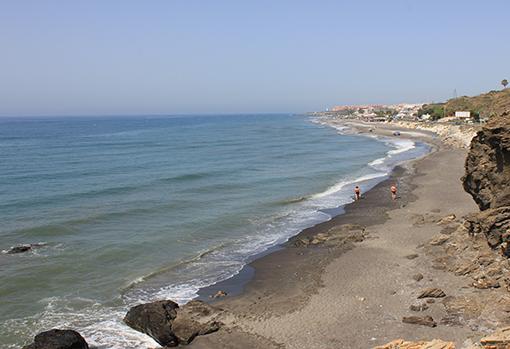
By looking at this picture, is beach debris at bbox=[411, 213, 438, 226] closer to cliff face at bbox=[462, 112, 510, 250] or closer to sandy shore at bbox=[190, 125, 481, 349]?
sandy shore at bbox=[190, 125, 481, 349]

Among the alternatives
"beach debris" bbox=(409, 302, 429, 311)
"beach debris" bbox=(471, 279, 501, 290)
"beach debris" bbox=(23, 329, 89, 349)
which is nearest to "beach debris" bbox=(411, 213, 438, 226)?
"beach debris" bbox=(471, 279, 501, 290)

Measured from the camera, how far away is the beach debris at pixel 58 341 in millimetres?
12227

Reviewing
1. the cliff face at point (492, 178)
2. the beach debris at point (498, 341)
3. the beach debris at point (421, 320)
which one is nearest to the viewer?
the beach debris at point (498, 341)

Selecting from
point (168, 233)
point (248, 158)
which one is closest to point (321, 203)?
point (168, 233)

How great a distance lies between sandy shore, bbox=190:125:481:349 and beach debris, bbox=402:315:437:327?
18 centimetres

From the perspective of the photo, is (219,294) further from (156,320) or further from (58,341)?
(58,341)

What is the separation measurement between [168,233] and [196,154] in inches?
1524

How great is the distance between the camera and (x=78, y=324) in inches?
591

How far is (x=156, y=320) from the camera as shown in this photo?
14.0 metres

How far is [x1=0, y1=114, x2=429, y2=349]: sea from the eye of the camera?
16.6 metres

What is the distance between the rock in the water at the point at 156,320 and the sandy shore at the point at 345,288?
88cm

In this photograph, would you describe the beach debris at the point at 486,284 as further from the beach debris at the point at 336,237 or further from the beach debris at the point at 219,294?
the beach debris at the point at 219,294

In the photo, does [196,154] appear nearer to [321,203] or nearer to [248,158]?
[248,158]

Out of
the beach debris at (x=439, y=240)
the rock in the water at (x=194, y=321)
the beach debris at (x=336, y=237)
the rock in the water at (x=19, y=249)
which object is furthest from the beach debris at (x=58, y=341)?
the beach debris at (x=439, y=240)
